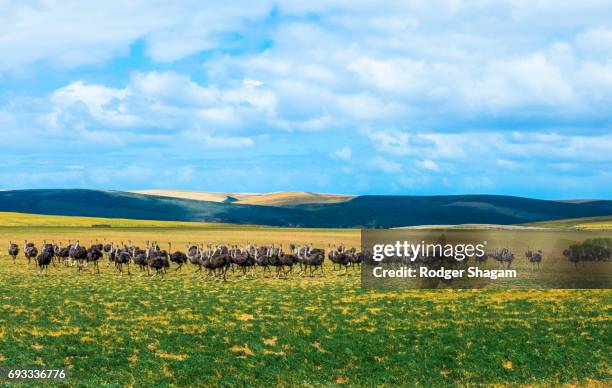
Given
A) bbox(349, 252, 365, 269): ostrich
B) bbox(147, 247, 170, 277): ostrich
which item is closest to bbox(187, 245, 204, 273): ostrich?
bbox(147, 247, 170, 277): ostrich

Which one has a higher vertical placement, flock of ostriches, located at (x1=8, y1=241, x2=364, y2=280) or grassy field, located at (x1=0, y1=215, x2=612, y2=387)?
flock of ostriches, located at (x1=8, y1=241, x2=364, y2=280)

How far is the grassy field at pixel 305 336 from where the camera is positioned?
20141mm

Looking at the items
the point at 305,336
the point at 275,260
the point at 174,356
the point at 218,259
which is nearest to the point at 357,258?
the point at 275,260

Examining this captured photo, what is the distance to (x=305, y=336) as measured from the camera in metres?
24.5

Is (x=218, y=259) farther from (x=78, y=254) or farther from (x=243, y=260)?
(x=78, y=254)

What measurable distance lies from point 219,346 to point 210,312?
21.8 ft

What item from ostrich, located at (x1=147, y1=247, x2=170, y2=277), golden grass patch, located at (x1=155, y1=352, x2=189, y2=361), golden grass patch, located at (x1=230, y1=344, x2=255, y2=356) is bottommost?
golden grass patch, located at (x1=155, y1=352, x2=189, y2=361)

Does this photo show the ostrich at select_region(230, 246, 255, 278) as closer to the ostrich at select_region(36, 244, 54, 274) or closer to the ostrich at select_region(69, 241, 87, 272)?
the ostrich at select_region(69, 241, 87, 272)

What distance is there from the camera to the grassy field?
20.1 m

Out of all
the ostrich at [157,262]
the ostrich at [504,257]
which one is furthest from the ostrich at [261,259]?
the ostrich at [504,257]

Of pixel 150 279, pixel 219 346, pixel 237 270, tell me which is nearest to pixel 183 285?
pixel 150 279

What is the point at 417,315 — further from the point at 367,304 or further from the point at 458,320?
the point at 367,304

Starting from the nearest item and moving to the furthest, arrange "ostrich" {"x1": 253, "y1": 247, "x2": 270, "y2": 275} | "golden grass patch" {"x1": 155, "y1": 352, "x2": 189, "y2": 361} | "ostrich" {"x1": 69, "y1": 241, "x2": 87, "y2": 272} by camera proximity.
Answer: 1. "golden grass patch" {"x1": 155, "y1": 352, "x2": 189, "y2": 361}
2. "ostrich" {"x1": 253, "y1": 247, "x2": 270, "y2": 275}
3. "ostrich" {"x1": 69, "y1": 241, "x2": 87, "y2": 272}

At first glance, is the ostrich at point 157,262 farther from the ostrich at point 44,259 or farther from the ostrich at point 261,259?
the ostrich at point 44,259
